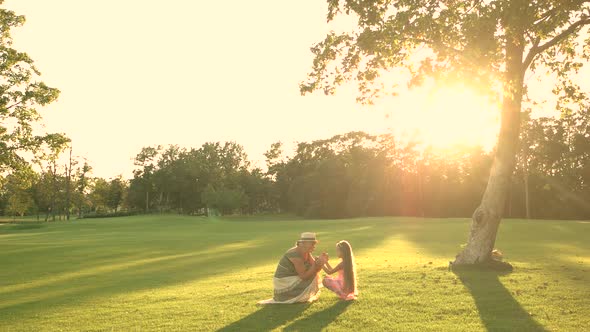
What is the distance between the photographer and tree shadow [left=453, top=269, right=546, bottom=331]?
10344mm

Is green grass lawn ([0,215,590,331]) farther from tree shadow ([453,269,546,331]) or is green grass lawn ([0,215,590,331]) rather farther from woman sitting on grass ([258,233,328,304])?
woman sitting on grass ([258,233,328,304])

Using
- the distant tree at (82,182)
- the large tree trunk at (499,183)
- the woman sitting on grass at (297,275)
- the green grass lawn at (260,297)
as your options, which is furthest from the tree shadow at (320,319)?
the distant tree at (82,182)

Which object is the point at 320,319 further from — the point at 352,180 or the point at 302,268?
the point at 352,180

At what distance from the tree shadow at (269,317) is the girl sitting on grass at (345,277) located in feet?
→ 2.97

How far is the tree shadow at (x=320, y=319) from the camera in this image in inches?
415

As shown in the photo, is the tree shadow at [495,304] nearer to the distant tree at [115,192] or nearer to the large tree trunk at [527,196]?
the large tree trunk at [527,196]

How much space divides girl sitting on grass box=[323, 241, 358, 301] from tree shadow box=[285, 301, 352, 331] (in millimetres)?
330

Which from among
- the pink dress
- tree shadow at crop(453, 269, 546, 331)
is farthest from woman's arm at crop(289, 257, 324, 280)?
tree shadow at crop(453, 269, 546, 331)

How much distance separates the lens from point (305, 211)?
9869 centimetres

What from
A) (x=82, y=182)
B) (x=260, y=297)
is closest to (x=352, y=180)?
(x=82, y=182)

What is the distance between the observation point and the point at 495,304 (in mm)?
12156

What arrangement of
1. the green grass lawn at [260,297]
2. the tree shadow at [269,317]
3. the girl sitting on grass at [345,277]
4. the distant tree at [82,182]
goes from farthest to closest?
the distant tree at [82,182], the girl sitting on grass at [345,277], the green grass lawn at [260,297], the tree shadow at [269,317]

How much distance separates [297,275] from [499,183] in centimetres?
838

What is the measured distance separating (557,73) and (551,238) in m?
19.8
